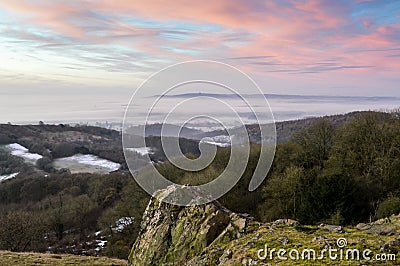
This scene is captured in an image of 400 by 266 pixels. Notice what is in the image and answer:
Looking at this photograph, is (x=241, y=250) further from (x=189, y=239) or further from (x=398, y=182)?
(x=398, y=182)

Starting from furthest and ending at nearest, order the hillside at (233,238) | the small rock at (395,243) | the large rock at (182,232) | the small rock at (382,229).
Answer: the large rock at (182,232), the small rock at (382,229), the hillside at (233,238), the small rock at (395,243)

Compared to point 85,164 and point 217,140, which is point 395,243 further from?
point 85,164

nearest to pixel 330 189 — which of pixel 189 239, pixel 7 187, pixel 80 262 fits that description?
pixel 80 262

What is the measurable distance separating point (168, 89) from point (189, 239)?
16.4ft

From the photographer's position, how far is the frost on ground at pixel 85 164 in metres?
134

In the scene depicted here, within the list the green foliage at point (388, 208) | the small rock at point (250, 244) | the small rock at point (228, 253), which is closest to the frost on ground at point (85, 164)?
the green foliage at point (388, 208)

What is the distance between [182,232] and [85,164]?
462 ft

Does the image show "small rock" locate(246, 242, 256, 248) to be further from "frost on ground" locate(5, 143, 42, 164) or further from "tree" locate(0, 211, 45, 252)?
"frost on ground" locate(5, 143, 42, 164)

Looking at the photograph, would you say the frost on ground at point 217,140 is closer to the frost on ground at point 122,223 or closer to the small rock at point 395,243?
the small rock at point 395,243

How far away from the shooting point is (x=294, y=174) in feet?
119

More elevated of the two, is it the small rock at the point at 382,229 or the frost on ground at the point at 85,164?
the small rock at the point at 382,229

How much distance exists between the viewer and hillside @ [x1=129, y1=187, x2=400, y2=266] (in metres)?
7.96

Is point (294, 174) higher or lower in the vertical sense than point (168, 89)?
lower

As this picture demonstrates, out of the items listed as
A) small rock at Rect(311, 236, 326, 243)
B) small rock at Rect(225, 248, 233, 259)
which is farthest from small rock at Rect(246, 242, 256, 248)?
small rock at Rect(311, 236, 326, 243)
